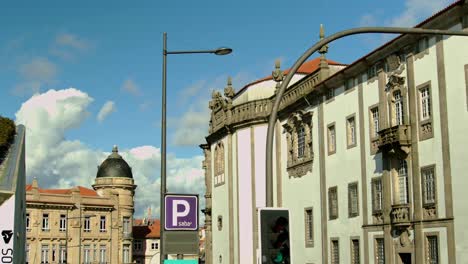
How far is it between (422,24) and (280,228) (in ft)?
63.0

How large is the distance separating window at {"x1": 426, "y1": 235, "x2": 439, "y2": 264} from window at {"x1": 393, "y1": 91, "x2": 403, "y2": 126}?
5069 mm

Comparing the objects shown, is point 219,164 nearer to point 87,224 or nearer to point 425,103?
point 425,103

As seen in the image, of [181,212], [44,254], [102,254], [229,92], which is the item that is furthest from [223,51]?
[102,254]

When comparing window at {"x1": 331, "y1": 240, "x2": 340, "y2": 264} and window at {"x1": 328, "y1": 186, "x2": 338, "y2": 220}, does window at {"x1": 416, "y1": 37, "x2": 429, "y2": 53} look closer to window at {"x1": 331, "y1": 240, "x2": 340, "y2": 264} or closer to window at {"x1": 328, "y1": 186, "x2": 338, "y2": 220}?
window at {"x1": 328, "y1": 186, "x2": 338, "y2": 220}

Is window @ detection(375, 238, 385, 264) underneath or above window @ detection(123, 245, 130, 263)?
above

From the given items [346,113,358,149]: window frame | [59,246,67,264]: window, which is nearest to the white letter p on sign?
[346,113,358,149]: window frame

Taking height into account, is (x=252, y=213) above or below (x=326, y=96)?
below

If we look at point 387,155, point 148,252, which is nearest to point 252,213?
point 387,155

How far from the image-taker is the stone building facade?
2694 cm

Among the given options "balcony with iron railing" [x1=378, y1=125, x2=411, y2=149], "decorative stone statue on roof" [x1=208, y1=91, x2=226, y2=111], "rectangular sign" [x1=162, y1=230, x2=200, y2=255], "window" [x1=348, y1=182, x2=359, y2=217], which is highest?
"decorative stone statue on roof" [x1=208, y1=91, x2=226, y2=111]

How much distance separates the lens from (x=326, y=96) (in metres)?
37.3

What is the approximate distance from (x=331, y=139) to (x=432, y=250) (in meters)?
10.0

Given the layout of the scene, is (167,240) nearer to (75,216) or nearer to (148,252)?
(75,216)

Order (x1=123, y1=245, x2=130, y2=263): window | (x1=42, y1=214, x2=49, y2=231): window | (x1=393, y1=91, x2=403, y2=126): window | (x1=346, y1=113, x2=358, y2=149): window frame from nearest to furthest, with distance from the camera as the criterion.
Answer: (x1=393, y1=91, x2=403, y2=126): window → (x1=346, y1=113, x2=358, y2=149): window frame → (x1=42, y1=214, x2=49, y2=231): window → (x1=123, y1=245, x2=130, y2=263): window
